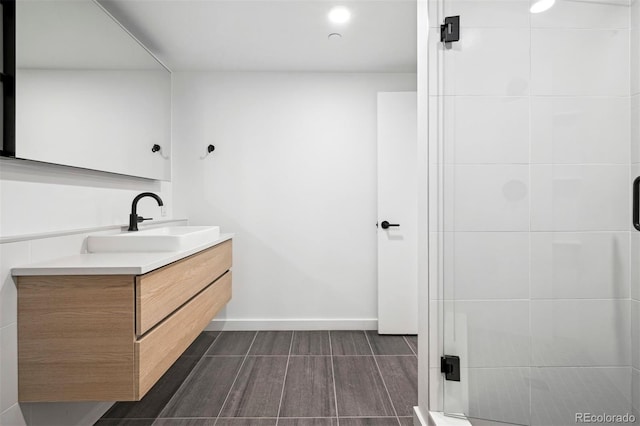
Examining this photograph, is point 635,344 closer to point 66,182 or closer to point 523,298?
point 523,298

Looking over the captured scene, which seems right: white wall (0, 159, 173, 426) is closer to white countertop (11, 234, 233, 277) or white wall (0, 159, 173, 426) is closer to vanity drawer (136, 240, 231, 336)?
white countertop (11, 234, 233, 277)

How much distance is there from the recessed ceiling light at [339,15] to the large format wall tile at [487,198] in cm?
123

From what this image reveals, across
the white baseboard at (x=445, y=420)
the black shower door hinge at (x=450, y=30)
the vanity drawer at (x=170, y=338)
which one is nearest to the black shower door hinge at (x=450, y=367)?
the white baseboard at (x=445, y=420)

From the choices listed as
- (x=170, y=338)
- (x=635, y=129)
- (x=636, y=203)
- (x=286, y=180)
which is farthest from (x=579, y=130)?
(x=286, y=180)

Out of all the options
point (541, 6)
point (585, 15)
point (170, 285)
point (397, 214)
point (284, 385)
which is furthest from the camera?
point (397, 214)

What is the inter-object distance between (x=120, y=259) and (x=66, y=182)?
549 mm

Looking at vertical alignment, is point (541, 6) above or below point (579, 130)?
above

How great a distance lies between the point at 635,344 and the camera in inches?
37.4

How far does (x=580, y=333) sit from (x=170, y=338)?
1566 millimetres

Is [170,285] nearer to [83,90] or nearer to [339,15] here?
[83,90]

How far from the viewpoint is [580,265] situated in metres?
→ 1.04

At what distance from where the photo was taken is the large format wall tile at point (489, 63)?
1.21 meters

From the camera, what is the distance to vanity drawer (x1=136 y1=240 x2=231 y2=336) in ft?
4.55

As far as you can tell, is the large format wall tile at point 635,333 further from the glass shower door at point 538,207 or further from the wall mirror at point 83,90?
the wall mirror at point 83,90
